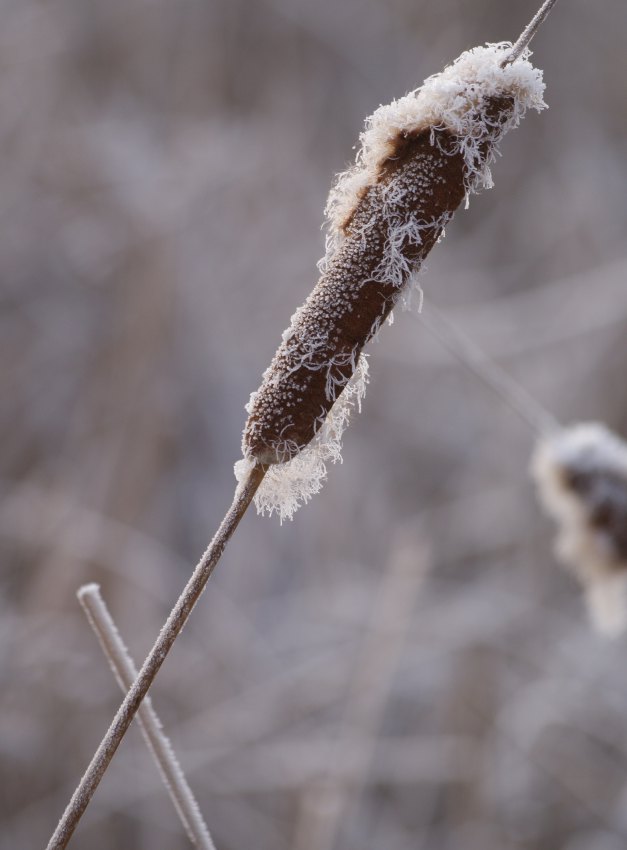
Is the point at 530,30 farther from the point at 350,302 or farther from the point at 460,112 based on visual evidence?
the point at 350,302

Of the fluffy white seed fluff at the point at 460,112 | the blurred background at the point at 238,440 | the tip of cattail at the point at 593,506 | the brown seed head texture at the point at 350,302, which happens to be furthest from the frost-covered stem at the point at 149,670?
the blurred background at the point at 238,440

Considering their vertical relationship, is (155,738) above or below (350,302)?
below

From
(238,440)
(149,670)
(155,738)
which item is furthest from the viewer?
(238,440)

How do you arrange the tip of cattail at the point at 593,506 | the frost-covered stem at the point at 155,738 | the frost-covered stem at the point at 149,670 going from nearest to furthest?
the frost-covered stem at the point at 149,670
the frost-covered stem at the point at 155,738
the tip of cattail at the point at 593,506

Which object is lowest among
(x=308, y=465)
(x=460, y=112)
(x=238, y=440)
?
(x=308, y=465)

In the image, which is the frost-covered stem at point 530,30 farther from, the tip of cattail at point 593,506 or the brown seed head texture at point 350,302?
the tip of cattail at point 593,506

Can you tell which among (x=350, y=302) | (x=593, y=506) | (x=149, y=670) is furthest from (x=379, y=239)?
(x=593, y=506)
